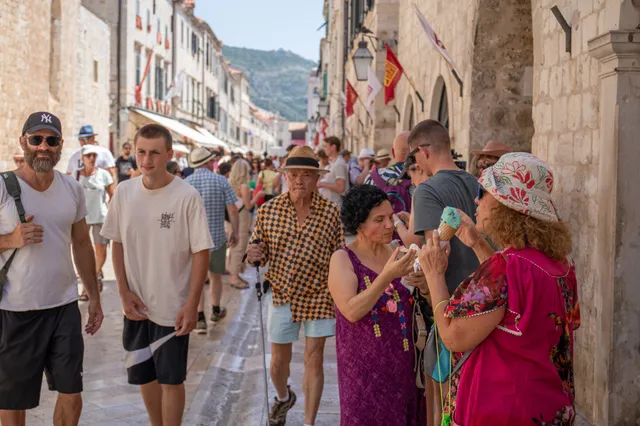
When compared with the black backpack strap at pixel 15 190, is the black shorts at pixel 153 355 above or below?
below

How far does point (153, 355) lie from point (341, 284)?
1413 millimetres

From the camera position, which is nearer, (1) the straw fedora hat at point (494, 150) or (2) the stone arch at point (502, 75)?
(1) the straw fedora hat at point (494, 150)

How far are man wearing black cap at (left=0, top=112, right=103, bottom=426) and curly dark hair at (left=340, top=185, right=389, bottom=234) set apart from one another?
1559mm

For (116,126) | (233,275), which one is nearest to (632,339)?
(233,275)

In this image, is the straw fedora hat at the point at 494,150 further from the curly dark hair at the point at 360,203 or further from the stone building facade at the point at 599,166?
the curly dark hair at the point at 360,203

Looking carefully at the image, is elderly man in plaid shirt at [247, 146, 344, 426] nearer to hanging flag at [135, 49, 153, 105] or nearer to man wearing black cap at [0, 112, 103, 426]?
man wearing black cap at [0, 112, 103, 426]

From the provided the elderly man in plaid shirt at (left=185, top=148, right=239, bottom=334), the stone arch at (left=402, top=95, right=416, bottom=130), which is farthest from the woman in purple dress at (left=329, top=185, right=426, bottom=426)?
the stone arch at (left=402, top=95, right=416, bottom=130)

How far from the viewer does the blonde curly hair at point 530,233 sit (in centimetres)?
283

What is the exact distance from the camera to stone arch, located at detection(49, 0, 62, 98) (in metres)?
20.9

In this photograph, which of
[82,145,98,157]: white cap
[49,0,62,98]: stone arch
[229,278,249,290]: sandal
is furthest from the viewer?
[49,0,62,98]: stone arch

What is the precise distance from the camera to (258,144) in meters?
103

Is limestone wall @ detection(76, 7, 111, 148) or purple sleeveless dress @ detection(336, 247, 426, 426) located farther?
limestone wall @ detection(76, 7, 111, 148)

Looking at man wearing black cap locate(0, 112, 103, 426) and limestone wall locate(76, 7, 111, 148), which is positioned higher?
limestone wall locate(76, 7, 111, 148)

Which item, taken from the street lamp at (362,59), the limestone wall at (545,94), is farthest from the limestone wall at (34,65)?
the limestone wall at (545,94)
